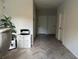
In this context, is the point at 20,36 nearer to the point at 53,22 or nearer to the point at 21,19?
the point at 21,19

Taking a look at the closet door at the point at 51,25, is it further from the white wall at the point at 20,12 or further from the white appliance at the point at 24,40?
the white appliance at the point at 24,40

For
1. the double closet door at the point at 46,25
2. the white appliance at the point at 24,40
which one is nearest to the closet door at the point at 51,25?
the double closet door at the point at 46,25

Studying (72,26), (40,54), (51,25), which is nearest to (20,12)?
(40,54)

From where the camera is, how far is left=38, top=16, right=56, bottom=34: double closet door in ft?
39.9

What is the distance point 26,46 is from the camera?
542 cm

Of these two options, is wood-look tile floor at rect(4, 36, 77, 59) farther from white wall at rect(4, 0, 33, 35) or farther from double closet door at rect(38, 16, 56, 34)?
double closet door at rect(38, 16, 56, 34)

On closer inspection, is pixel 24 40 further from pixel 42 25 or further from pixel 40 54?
pixel 42 25

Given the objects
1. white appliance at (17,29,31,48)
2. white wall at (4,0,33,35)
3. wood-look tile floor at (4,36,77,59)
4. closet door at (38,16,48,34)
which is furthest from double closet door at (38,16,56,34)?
wood-look tile floor at (4,36,77,59)

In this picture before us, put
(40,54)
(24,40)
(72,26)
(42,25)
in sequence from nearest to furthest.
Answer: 1. (40,54)
2. (72,26)
3. (24,40)
4. (42,25)

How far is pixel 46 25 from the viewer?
12258mm

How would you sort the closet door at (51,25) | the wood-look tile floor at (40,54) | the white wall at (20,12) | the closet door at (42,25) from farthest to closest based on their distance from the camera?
the closet door at (42,25)
the closet door at (51,25)
the white wall at (20,12)
the wood-look tile floor at (40,54)

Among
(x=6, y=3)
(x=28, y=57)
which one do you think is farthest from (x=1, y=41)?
(x=6, y=3)

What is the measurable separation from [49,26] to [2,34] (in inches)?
416

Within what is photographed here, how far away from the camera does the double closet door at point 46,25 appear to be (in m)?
12.2
